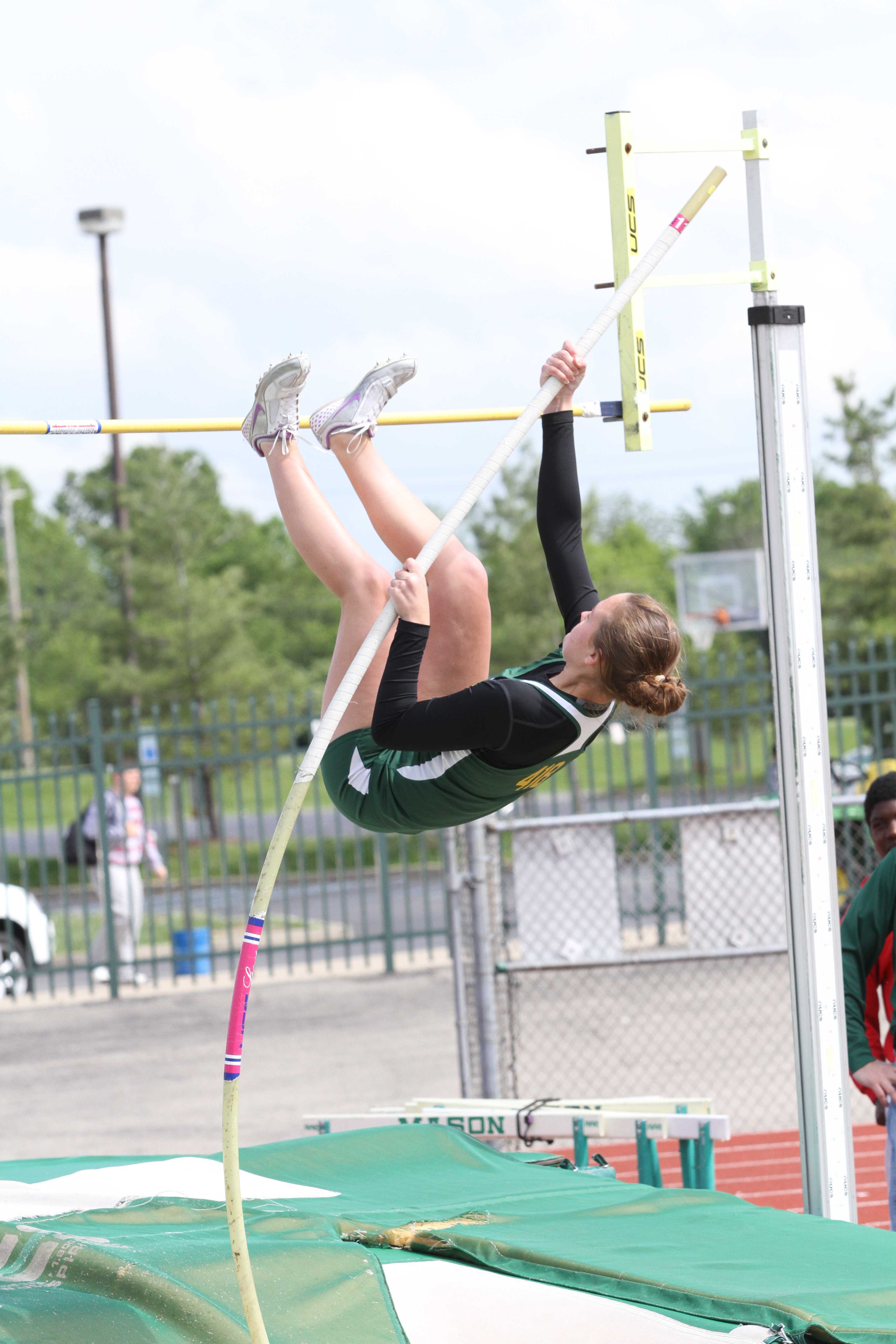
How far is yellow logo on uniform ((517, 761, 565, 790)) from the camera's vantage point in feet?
10.5

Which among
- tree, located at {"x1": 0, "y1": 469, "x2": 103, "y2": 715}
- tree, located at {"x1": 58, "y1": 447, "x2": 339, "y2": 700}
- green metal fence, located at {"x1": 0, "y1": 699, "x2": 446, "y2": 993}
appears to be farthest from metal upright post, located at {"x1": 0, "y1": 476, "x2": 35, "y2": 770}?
green metal fence, located at {"x1": 0, "y1": 699, "x2": 446, "y2": 993}

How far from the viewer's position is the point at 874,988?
3930mm

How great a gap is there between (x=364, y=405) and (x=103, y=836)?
778cm

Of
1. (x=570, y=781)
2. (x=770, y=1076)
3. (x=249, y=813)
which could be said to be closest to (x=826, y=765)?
(x=770, y=1076)

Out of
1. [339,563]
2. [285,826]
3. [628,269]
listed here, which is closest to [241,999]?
[285,826]

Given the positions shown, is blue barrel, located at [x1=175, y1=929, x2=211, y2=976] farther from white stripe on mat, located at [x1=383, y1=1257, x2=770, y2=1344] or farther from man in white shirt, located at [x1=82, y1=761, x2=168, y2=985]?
white stripe on mat, located at [x1=383, y1=1257, x2=770, y2=1344]

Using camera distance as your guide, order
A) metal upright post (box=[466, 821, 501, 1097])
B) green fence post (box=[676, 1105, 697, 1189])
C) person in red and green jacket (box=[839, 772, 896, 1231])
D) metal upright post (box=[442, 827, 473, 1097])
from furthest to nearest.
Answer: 1. metal upright post (box=[442, 827, 473, 1097])
2. metal upright post (box=[466, 821, 501, 1097])
3. green fence post (box=[676, 1105, 697, 1189])
4. person in red and green jacket (box=[839, 772, 896, 1231])

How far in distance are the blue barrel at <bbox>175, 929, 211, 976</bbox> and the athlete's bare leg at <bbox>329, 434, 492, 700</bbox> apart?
→ 769 cm

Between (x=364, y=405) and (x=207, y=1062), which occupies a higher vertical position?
(x=364, y=405)

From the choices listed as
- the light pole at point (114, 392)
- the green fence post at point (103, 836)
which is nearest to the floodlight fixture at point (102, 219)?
the light pole at point (114, 392)

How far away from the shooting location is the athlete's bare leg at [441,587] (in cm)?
344

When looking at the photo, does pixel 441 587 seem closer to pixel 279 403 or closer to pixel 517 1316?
pixel 279 403

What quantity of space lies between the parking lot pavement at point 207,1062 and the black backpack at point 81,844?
Answer: 1.31 m

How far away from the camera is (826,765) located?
3.64 meters
